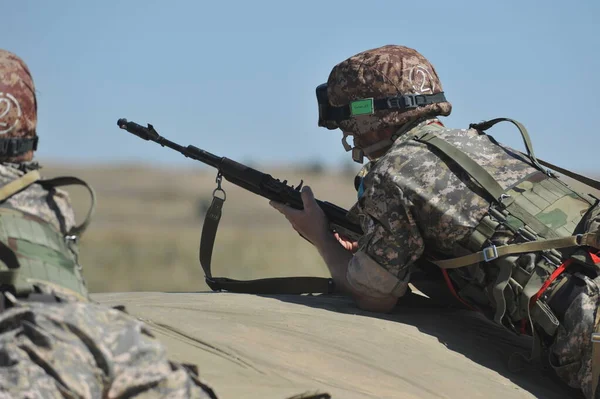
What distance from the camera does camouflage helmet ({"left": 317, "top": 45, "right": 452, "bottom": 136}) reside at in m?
6.02

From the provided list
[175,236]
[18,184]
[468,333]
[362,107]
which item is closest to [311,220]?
[362,107]

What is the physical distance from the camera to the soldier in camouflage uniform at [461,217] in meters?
5.26

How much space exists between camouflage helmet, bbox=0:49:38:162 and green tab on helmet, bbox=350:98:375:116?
2229mm

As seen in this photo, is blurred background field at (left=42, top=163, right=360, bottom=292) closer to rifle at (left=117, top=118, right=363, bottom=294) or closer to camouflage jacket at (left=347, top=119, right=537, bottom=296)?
rifle at (left=117, top=118, right=363, bottom=294)

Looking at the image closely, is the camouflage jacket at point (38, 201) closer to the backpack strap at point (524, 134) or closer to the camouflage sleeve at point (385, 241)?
the camouflage sleeve at point (385, 241)

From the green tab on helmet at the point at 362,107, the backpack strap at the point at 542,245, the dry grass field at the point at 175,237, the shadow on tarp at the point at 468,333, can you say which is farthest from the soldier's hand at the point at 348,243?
the dry grass field at the point at 175,237

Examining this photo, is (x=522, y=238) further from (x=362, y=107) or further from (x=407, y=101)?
(x=362, y=107)

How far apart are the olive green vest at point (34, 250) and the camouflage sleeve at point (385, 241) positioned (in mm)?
1904

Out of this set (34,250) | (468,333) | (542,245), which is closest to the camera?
(34,250)

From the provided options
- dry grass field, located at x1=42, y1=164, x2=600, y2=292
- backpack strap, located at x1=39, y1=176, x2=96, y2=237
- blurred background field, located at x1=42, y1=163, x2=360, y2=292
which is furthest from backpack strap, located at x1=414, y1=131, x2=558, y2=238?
blurred background field, located at x1=42, y1=163, x2=360, y2=292

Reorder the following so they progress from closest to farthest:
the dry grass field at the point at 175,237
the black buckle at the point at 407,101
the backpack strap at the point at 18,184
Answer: the backpack strap at the point at 18,184, the black buckle at the point at 407,101, the dry grass field at the point at 175,237

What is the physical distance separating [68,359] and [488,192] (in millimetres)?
2782

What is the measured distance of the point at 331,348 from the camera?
4984mm

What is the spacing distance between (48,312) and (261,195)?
3589 millimetres
